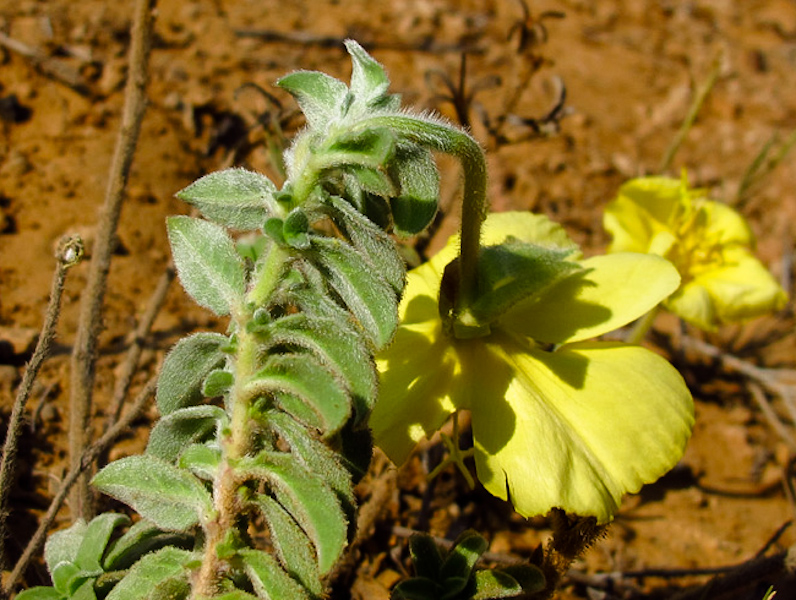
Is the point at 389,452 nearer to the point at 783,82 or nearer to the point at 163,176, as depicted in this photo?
the point at 163,176

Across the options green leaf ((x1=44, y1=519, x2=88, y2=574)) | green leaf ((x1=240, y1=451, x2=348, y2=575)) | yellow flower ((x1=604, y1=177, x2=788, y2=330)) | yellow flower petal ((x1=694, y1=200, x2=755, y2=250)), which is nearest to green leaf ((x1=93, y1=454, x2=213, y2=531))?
green leaf ((x1=240, y1=451, x2=348, y2=575))

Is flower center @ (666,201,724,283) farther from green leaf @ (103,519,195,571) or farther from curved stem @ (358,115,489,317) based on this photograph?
green leaf @ (103,519,195,571)

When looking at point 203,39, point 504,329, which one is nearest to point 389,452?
point 504,329

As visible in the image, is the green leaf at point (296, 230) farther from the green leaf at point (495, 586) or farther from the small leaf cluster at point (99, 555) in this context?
the green leaf at point (495, 586)

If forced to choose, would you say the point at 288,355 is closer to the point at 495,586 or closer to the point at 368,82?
the point at 368,82

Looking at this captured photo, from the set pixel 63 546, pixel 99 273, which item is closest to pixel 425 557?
pixel 63 546
